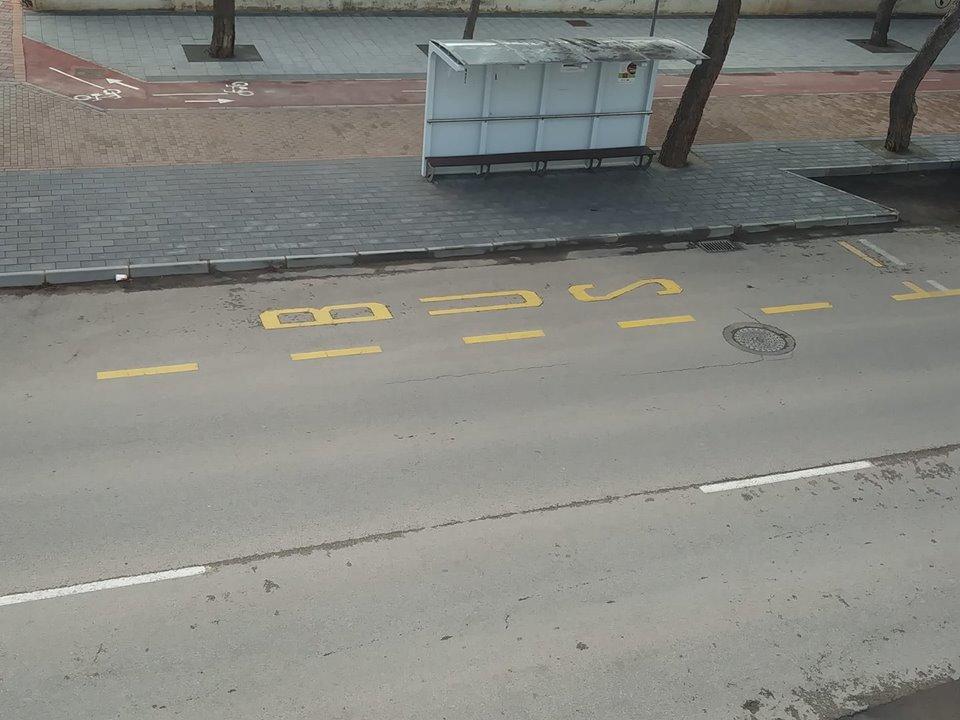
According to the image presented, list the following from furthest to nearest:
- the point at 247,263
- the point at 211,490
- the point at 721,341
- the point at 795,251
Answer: the point at 795,251 < the point at 247,263 < the point at 721,341 < the point at 211,490

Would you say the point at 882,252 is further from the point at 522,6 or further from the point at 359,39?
the point at 522,6

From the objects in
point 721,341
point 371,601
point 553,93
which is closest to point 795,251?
point 721,341

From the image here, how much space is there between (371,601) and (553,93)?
11.2m

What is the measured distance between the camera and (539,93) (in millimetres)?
16500

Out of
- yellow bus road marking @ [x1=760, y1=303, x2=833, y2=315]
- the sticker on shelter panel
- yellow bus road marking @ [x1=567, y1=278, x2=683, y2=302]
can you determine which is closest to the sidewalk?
the sticker on shelter panel

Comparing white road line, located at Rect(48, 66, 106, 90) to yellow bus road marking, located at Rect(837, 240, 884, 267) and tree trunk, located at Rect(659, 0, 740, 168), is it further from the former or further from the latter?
yellow bus road marking, located at Rect(837, 240, 884, 267)

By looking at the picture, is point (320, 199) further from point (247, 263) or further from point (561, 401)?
point (561, 401)

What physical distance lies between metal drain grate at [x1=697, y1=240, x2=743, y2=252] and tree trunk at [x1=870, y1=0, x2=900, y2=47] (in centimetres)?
1548

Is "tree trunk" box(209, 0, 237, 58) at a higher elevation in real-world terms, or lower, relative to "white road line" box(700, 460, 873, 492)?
higher

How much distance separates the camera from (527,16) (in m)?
26.4

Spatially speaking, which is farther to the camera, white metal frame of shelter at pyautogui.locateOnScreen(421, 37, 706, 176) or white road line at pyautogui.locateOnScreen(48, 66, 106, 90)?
white road line at pyautogui.locateOnScreen(48, 66, 106, 90)

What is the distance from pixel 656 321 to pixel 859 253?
15.6 ft

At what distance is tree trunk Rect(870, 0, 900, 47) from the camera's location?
86.4 ft

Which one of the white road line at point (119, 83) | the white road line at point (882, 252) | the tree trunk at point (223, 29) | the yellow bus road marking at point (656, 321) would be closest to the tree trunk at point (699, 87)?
the white road line at point (882, 252)
